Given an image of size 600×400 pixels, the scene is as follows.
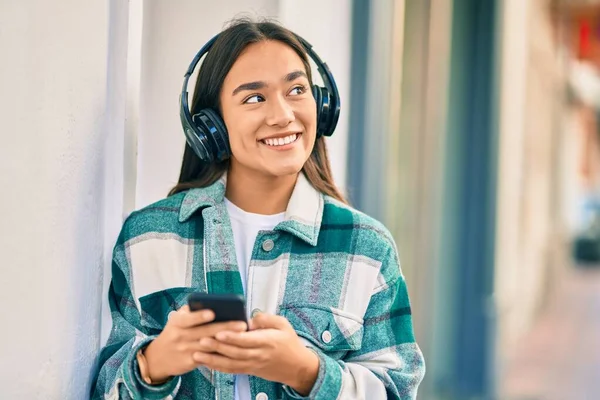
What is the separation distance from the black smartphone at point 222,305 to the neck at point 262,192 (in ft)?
1.40

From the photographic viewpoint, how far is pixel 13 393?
59.1 inches

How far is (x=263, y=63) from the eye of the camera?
1.54m

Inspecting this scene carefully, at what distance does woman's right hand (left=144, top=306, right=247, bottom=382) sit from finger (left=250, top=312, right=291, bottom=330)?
48mm

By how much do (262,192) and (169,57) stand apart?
1.53ft

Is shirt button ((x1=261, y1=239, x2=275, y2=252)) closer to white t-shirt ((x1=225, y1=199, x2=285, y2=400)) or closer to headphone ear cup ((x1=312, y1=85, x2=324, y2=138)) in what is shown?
white t-shirt ((x1=225, y1=199, x2=285, y2=400))

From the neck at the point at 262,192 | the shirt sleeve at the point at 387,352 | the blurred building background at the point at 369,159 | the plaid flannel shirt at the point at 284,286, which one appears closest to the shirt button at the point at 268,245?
the plaid flannel shirt at the point at 284,286

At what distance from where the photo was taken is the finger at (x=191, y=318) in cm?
126

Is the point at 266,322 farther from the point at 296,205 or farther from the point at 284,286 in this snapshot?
the point at 296,205

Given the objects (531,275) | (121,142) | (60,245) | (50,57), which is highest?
(50,57)

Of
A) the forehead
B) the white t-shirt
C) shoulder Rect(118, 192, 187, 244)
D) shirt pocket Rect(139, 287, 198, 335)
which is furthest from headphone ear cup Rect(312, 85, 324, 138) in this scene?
shirt pocket Rect(139, 287, 198, 335)

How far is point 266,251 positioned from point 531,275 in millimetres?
8612

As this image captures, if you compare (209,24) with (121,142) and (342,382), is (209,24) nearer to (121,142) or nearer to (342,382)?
(121,142)

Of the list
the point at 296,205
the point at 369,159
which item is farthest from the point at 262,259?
the point at 369,159

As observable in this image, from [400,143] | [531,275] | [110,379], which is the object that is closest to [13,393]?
[110,379]
